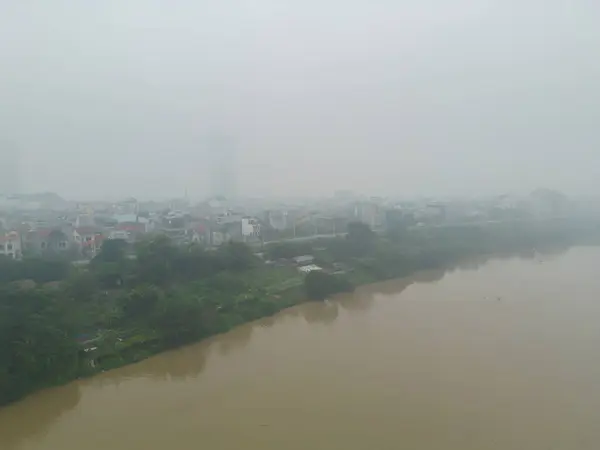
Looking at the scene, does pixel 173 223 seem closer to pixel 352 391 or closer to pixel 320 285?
pixel 320 285

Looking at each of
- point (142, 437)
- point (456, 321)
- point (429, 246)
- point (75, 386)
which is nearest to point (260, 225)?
point (429, 246)

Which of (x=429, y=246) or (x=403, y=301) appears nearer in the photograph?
(x=403, y=301)

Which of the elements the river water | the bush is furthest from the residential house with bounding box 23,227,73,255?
the river water

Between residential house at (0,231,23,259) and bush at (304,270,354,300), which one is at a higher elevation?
residential house at (0,231,23,259)

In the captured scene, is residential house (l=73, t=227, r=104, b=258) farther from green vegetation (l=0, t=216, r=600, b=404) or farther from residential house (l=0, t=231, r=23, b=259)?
green vegetation (l=0, t=216, r=600, b=404)

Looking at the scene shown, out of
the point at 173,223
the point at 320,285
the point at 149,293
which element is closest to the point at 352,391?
the point at 149,293

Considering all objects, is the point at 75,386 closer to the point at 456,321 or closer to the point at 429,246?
the point at 456,321
